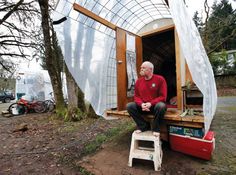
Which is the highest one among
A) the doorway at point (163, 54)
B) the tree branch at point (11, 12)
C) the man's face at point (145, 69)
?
the tree branch at point (11, 12)

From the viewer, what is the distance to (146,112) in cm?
318

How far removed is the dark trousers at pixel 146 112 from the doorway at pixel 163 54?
204 centimetres

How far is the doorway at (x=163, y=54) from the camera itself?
18.3 ft

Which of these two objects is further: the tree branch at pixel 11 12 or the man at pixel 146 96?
the tree branch at pixel 11 12

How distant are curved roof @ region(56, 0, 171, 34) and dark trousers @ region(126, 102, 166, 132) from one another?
201cm

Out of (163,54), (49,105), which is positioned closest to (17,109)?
(49,105)

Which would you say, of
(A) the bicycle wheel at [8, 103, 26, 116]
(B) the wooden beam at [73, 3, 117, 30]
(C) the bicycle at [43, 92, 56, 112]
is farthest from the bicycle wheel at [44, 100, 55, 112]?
(B) the wooden beam at [73, 3, 117, 30]

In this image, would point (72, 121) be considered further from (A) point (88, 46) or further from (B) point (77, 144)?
(A) point (88, 46)

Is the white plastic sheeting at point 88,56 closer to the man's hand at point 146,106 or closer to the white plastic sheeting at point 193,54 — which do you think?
the man's hand at point 146,106

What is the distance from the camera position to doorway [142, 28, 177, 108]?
5.58 m

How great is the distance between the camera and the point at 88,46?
4176mm

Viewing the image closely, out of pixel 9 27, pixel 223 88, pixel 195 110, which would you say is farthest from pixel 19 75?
pixel 223 88

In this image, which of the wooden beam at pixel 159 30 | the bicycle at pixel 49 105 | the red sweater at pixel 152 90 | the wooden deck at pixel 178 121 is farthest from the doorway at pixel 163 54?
the bicycle at pixel 49 105

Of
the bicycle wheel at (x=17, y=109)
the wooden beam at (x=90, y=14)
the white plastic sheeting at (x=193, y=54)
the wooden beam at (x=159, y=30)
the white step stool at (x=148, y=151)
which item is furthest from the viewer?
the bicycle wheel at (x=17, y=109)
